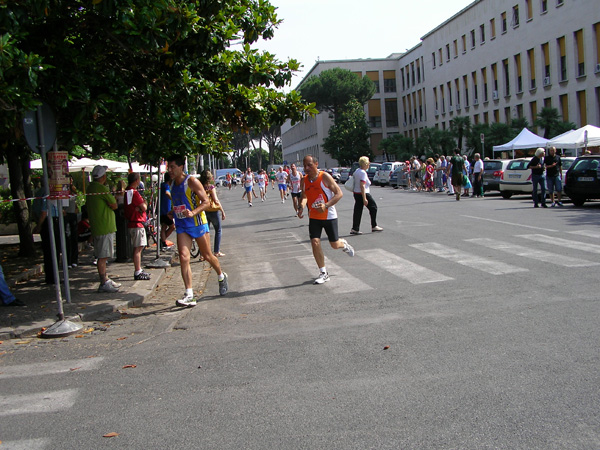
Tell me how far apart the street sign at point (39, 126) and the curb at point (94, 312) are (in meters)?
2.01

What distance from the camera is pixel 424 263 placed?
33.1 ft

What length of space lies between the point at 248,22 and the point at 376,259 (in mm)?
4342

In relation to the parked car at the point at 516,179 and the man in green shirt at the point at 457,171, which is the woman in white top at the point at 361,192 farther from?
the parked car at the point at 516,179

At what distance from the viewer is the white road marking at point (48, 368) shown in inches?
226

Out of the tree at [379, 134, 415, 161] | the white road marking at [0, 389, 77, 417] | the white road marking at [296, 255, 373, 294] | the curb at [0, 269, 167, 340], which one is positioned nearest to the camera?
the white road marking at [0, 389, 77, 417]

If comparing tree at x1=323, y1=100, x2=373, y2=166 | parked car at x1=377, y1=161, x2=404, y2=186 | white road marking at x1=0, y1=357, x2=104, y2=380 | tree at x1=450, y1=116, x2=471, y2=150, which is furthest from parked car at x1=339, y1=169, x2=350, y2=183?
white road marking at x1=0, y1=357, x2=104, y2=380

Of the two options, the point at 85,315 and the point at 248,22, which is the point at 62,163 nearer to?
the point at 85,315

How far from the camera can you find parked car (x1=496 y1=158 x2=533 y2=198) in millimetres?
24000

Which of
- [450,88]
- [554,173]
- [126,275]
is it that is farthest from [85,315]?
[450,88]

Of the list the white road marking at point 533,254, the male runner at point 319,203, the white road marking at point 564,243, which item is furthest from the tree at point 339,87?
the male runner at point 319,203

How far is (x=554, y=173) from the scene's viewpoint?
19172mm

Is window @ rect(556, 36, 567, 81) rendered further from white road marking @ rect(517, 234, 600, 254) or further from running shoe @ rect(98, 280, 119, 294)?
running shoe @ rect(98, 280, 119, 294)

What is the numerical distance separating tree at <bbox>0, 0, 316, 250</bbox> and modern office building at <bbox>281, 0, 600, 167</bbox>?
112 feet

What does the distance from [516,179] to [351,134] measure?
183 ft
